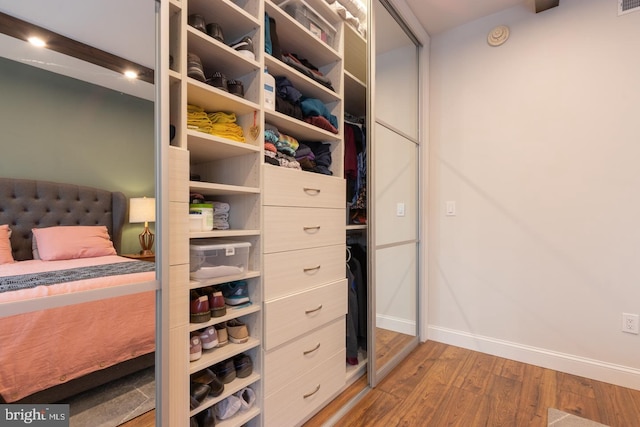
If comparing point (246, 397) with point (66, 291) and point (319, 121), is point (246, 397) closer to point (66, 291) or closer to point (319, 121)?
point (66, 291)

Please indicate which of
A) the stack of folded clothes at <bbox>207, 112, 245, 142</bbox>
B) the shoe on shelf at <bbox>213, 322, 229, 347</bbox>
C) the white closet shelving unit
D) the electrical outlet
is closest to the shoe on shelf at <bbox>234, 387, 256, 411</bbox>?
the white closet shelving unit

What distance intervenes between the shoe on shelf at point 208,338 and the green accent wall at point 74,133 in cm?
46

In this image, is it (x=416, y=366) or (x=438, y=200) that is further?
(x=438, y=200)

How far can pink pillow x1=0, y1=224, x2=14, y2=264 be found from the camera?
2.29 feet

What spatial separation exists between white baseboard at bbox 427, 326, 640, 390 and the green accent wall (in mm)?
2419

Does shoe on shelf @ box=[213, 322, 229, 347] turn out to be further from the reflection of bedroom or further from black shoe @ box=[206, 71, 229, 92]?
black shoe @ box=[206, 71, 229, 92]

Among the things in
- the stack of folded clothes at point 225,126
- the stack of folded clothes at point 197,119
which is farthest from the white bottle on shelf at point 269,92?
the stack of folded clothes at point 197,119

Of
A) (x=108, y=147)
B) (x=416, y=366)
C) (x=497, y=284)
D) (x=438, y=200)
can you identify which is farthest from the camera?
(x=438, y=200)

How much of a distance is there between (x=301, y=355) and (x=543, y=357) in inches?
70.8

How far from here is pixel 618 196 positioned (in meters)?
1.86

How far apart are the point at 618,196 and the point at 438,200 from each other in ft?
3.57

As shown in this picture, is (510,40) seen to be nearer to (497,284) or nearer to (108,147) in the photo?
(497,284)

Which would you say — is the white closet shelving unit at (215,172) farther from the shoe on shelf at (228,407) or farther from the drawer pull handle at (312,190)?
the drawer pull handle at (312,190)

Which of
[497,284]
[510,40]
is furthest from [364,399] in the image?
[510,40]
